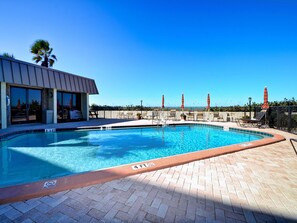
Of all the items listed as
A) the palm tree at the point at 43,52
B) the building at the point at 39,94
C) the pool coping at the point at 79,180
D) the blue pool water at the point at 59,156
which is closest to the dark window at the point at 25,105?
the building at the point at 39,94

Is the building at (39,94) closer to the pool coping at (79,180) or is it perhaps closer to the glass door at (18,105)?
the glass door at (18,105)

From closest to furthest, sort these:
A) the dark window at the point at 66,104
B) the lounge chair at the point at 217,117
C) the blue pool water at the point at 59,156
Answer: the blue pool water at the point at 59,156 → the dark window at the point at 66,104 → the lounge chair at the point at 217,117

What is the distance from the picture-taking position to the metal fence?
6.77 metres

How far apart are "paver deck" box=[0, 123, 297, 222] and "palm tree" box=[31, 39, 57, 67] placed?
54.6 feet

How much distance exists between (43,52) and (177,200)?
17694 millimetres

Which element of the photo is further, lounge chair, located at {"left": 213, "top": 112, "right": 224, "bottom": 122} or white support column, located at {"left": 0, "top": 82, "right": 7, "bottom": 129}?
lounge chair, located at {"left": 213, "top": 112, "right": 224, "bottom": 122}

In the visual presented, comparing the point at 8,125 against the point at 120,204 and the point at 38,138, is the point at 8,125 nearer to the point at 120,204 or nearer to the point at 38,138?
the point at 38,138

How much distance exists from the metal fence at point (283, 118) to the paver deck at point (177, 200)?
583 cm

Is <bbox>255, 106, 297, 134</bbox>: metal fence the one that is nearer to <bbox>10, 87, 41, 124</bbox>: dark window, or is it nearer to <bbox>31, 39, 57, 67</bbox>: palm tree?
<bbox>10, 87, 41, 124</bbox>: dark window

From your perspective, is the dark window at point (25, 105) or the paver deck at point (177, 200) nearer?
the paver deck at point (177, 200)

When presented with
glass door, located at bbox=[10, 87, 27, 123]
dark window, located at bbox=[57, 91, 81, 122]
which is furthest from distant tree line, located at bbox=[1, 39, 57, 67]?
glass door, located at bbox=[10, 87, 27, 123]

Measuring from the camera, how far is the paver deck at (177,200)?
150 centimetres

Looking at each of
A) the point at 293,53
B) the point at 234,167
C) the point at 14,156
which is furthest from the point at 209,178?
the point at 293,53

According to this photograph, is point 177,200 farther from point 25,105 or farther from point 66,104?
point 66,104
